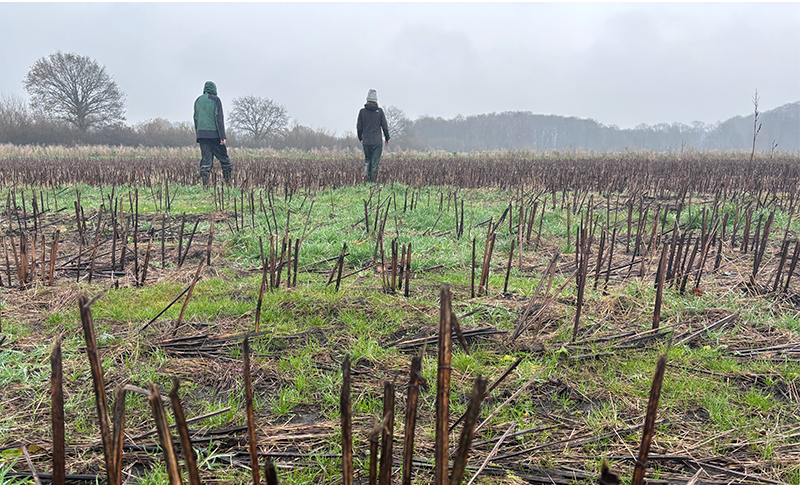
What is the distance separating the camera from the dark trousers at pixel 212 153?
8.98 meters

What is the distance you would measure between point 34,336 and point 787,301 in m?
5.02

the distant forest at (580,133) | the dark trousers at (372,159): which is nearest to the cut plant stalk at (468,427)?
the dark trousers at (372,159)

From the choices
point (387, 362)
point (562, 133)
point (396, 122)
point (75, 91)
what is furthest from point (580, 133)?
point (387, 362)

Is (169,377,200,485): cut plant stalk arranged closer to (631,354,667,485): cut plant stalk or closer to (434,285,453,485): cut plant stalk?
(434,285,453,485): cut plant stalk

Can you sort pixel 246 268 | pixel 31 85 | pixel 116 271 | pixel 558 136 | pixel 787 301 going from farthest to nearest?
pixel 558 136
pixel 31 85
pixel 246 268
pixel 116 271
pixel 787 301

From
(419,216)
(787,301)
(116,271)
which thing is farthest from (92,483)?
Answer: (419,216)

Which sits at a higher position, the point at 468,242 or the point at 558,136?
the point at 558,136

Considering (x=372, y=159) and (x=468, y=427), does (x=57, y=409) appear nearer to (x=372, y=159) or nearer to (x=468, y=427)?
(x=468, y=427)

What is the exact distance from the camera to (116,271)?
3.77 m

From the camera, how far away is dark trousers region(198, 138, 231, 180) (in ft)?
29.5

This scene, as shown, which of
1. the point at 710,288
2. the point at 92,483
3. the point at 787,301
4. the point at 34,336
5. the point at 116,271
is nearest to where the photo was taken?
the point at 92,483

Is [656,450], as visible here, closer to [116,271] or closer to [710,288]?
[710,288]

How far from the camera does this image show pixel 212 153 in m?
9.25

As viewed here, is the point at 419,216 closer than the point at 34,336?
No
